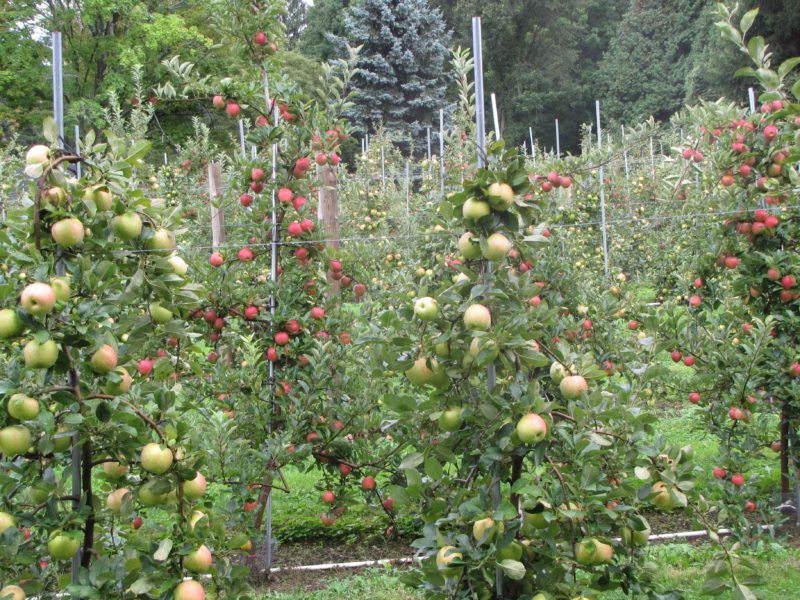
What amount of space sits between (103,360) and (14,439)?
0.23 m

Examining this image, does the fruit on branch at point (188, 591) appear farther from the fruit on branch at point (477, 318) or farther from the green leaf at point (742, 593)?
the green leaf at point (742, 593)

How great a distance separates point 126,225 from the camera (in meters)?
1.68

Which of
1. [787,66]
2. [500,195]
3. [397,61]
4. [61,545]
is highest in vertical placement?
[397,61]

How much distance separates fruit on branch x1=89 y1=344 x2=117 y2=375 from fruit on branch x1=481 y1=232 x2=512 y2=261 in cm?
90

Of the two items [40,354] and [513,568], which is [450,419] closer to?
[513,568]

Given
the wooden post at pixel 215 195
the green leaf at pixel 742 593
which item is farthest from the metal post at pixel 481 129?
the wooden post at pixel 215 195

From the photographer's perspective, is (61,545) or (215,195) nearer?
(61,545)

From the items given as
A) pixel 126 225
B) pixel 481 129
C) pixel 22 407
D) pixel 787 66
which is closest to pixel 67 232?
pixel 126 225

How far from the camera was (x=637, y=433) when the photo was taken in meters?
1.89

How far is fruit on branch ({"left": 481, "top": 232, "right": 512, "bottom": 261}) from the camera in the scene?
6.00 feet

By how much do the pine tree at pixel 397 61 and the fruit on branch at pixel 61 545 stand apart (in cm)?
2098

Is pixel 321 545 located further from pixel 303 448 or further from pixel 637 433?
pixel 637 433

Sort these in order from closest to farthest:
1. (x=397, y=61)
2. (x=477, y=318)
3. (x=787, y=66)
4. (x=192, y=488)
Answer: (x=192, y=488)
(x=477, y=318)
(x=787, y=66)
(x=397, y=61)

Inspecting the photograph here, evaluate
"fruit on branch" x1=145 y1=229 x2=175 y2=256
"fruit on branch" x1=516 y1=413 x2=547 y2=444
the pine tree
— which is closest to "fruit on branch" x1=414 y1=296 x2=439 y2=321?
"fruit on branch" x1=516 y1=413 x2=547 y2=444
